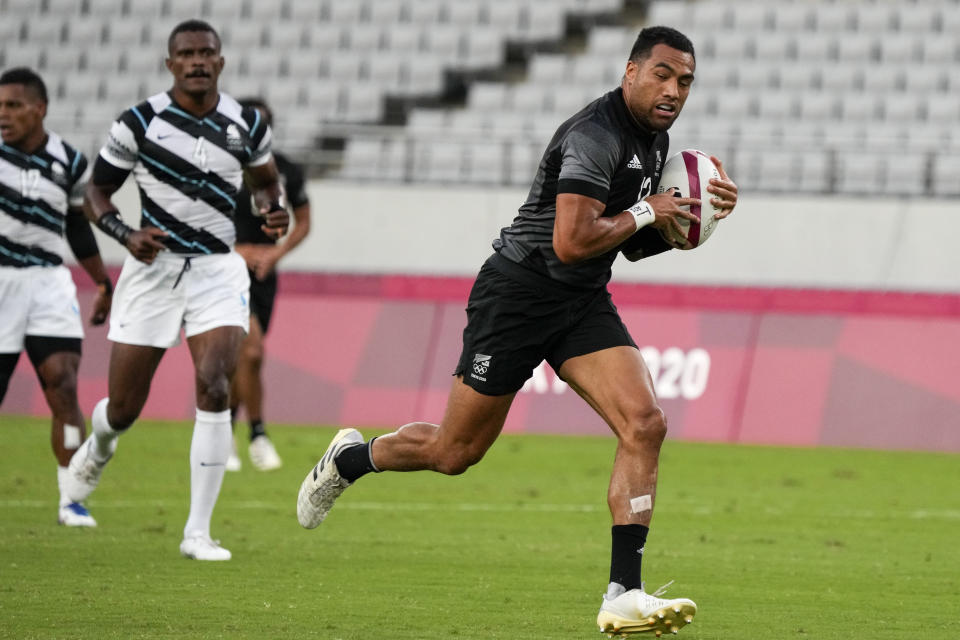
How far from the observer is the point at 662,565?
7.55 meters

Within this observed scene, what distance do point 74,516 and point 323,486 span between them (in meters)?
2.15

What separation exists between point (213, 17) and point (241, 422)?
9831 millimetres

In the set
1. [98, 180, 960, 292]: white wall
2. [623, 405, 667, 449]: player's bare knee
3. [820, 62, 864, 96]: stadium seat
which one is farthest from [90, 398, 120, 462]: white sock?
[820, 62, 864, 96]: stadium seat

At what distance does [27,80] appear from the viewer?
8430mm

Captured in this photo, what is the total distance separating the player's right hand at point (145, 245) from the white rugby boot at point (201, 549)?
1371 mm

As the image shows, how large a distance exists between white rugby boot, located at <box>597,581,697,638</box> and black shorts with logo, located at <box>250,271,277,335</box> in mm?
6660

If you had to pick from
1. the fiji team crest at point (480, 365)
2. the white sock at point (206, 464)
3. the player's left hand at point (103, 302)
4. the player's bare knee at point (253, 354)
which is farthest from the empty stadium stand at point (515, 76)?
the fiji team crest at point (480, 365)

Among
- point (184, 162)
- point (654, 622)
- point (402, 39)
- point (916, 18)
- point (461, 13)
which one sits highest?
point (916, 18)

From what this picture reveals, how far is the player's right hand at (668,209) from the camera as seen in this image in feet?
19.5

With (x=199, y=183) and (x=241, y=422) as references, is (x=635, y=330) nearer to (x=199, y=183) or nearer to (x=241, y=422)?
(x=241, y=422)

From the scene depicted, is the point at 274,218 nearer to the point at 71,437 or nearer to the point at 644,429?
the point at 71,437

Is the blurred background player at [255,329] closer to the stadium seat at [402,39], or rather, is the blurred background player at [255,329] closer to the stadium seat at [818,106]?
the stadium seat at [818,106]

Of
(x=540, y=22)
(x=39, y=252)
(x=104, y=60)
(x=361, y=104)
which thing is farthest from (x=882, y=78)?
(x=39, y=252)

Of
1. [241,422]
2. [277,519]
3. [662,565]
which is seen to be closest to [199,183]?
[277,519]
